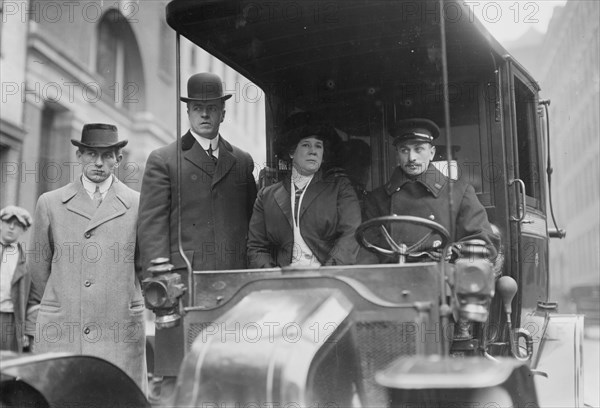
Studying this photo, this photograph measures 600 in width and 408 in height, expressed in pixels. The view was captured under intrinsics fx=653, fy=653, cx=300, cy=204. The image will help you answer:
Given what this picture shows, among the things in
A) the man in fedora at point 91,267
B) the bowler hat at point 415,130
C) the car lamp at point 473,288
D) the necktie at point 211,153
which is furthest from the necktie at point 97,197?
the car lamp at point 473,288

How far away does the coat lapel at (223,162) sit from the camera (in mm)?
4141

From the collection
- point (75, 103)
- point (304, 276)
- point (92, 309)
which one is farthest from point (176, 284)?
point (75, 103)

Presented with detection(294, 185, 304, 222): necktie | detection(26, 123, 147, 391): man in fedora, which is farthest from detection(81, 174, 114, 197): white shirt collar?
detection(294, 185, 304, 222): necktie

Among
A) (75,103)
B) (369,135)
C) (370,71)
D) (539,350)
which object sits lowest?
(539,350)

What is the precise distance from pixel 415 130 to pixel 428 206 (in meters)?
0.48

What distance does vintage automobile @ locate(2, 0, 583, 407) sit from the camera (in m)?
2.48

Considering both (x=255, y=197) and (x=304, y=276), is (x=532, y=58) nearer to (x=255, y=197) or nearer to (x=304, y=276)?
(x=255, y=197)

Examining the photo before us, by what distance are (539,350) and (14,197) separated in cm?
628

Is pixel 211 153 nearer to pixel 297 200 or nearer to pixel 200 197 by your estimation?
pixel 200 197

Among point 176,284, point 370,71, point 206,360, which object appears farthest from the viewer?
point 370,71

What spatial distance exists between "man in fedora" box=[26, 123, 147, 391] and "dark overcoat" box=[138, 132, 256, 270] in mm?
335

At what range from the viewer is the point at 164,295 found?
3.06m

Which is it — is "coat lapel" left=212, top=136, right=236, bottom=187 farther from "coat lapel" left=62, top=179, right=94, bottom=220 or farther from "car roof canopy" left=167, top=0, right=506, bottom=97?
"coat lapel" left=62, top=179, right=94, bottom=220

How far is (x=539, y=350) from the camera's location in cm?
421
